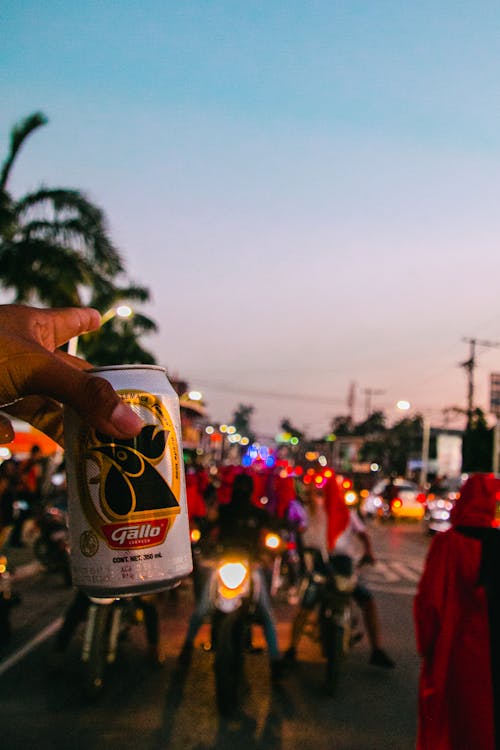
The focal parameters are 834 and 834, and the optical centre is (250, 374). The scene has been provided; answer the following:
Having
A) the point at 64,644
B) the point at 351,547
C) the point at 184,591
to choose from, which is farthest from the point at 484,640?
the point at 184,591

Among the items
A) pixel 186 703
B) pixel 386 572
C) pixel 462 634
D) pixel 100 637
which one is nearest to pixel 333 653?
pixel 186 703

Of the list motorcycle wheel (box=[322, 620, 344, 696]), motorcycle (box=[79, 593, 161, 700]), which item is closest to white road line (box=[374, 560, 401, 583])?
motorcycle wheel (box=[322, 620, 344, 696])

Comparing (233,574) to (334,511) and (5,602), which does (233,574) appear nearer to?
(334,511)

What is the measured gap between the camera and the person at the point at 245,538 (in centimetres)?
670

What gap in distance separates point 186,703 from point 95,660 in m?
0.77

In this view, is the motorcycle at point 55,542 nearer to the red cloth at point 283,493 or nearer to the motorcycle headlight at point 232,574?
the red cloth at point 283,493

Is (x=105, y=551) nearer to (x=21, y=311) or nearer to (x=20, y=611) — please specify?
(x=21, y=311)

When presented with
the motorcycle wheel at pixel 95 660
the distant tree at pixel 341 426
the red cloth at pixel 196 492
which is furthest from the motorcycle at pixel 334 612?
the distant tree at pixel 341 426

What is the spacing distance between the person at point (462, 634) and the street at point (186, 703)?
1612 millimetres

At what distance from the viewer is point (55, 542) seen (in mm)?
11703

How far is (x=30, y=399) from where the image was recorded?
77.8 inches

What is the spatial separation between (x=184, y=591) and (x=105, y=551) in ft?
34.9

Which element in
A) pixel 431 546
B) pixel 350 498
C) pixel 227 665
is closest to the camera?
pixel 431 546

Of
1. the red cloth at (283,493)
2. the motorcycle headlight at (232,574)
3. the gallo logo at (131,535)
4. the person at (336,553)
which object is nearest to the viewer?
the gallo logo at (131,535)
